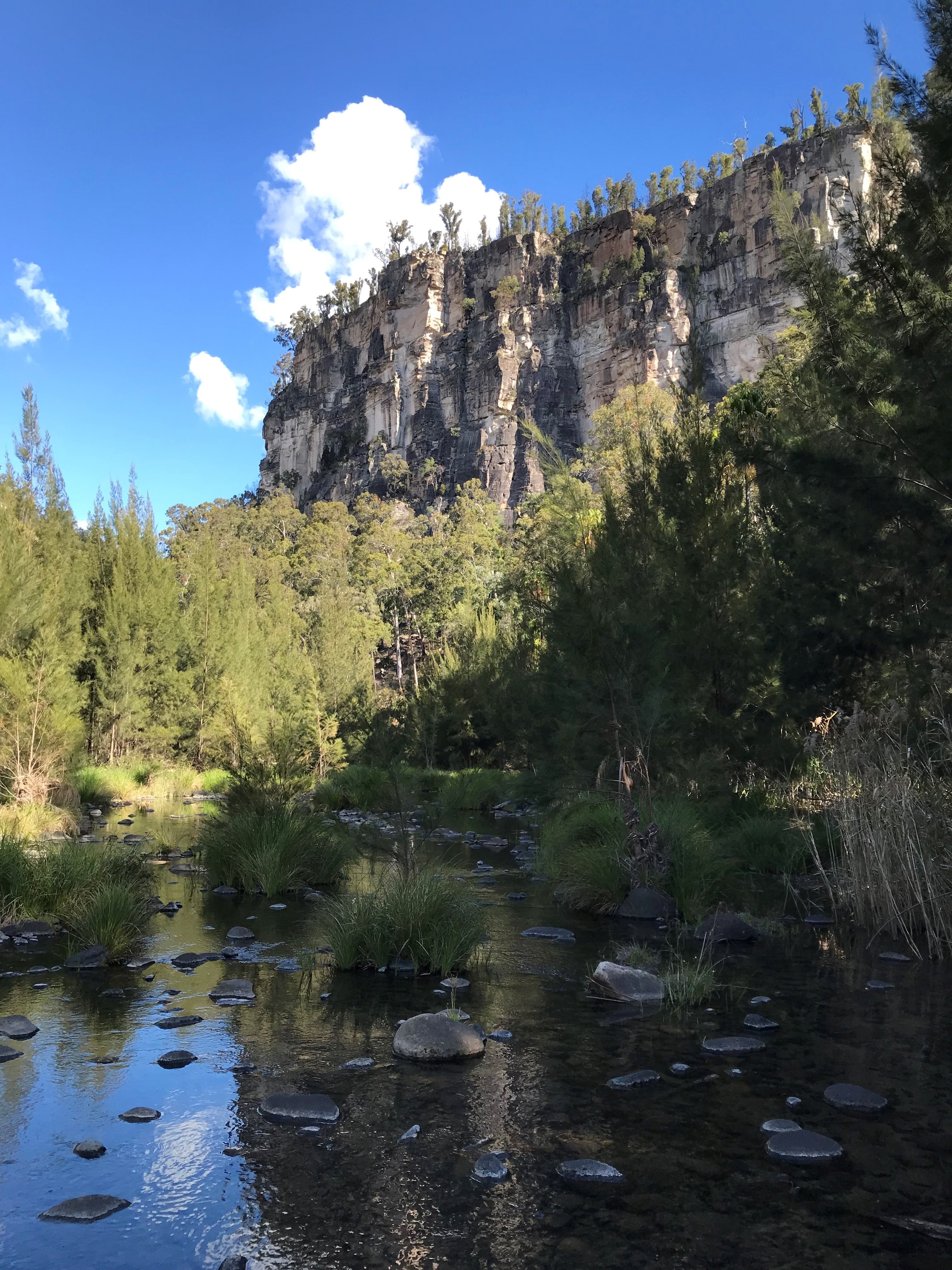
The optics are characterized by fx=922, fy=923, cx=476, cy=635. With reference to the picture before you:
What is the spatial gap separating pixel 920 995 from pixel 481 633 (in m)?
24.1

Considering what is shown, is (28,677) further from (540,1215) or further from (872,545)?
(540,1215)

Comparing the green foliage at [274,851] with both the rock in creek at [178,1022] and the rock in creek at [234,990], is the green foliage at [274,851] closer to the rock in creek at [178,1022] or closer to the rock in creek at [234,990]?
the rock in creek at [234,990]

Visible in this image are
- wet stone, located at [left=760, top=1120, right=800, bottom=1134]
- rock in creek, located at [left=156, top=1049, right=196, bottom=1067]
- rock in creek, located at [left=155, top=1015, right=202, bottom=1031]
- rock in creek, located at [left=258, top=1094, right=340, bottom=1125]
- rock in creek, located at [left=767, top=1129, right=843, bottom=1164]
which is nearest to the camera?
rock in creek, located at [left=767, top=1129, right=843, bottom=1164]

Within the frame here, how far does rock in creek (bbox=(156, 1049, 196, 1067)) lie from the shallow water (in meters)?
0.09

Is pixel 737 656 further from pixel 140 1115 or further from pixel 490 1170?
pixel 140 1115

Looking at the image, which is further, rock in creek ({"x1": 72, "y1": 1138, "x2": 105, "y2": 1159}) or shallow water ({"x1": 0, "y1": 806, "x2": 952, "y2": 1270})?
rock in creek ({"x1": 72, "y1": 1138, "x2": 105, "y2": 1159})

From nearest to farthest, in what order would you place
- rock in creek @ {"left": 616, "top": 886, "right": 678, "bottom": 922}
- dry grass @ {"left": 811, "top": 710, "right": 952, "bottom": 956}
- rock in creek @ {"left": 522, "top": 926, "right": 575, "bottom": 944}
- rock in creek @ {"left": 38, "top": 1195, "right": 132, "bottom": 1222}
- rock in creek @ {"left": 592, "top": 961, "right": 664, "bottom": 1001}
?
rock in creek @ {"left": 38, "top": 1195, "right": 132, "bottom": 1222}, rock in creek @ {"left": 592, "top": 961, "right": 664, "bottom": 1001}, dry grass @ {"left": 811, "top": 710, "right": 952, "bottom": 956}, rock in creek @ {"left": 522, "top": 926, "right": 575, "bottom": 944}, rock in creek @ {"left": 616, "top": 886, "right": 678, "bottom": 922}

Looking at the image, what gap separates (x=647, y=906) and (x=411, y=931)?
9.84ft

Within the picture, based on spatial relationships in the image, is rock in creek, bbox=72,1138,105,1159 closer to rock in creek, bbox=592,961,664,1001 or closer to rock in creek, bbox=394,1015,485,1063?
rock in creek, bbox=394,1015,485,1063

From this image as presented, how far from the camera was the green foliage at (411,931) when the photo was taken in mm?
6785

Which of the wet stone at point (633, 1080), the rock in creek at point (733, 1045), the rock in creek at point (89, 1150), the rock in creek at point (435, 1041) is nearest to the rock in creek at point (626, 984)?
the rock in creek at point (733, 1045)

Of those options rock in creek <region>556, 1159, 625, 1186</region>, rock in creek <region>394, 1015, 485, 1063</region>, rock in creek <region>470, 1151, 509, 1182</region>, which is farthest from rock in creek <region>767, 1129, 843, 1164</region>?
rock in creek <region>394, 1015, 485, 1063</region>

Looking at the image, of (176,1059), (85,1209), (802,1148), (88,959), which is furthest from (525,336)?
(85,1209)

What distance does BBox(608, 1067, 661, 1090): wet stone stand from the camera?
14.7ft
